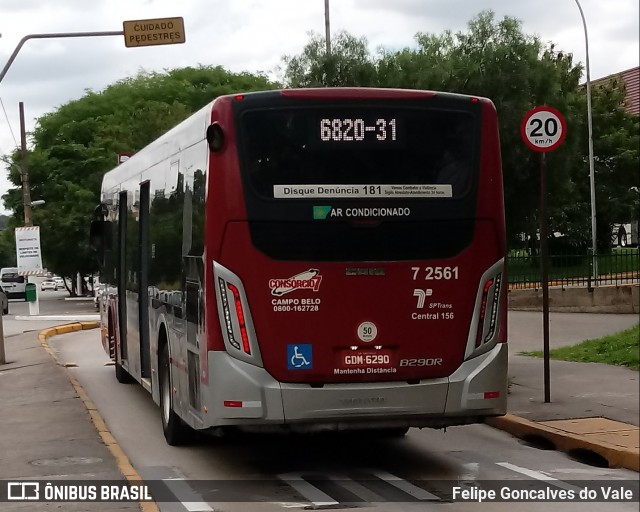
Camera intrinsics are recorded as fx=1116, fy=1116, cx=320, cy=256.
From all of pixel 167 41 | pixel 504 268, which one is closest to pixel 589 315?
pixel 167 41

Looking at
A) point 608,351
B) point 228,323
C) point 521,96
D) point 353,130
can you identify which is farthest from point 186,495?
point 521,96

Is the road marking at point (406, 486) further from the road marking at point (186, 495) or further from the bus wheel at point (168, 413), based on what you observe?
the bus wheel at point (168, 413)

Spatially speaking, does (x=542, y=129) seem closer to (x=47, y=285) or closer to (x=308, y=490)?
(x=308, y=490)

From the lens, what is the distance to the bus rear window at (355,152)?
8789 mm

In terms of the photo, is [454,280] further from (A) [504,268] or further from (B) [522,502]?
(B) [522,502]

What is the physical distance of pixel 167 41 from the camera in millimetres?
18594

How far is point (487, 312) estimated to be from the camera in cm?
916

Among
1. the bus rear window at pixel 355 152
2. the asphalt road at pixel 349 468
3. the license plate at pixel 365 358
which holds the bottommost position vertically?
the asphalt road at pixel 349 468

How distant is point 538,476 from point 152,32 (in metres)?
12.0

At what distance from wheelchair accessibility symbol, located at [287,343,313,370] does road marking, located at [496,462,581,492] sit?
Answer: 6.87ft

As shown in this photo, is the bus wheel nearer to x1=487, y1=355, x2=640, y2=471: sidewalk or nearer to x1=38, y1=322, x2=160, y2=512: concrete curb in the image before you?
x1=38, y1=322, x2=160, y2=512: concrete curb

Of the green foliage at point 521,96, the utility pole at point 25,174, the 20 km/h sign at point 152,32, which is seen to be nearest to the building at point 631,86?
the green foliage at point 521,96

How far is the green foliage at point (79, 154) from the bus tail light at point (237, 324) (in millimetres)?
33444

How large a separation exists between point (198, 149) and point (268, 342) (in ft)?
5.97
